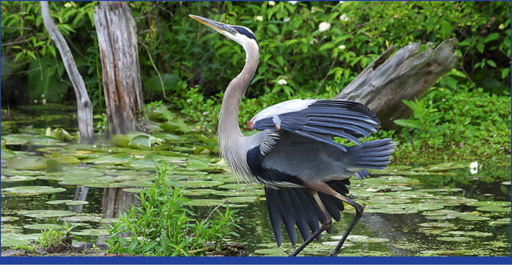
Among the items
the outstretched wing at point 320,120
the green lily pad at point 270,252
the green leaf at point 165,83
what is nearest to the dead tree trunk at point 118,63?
the green leaf at point 165,83

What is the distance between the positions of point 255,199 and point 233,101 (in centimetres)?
142

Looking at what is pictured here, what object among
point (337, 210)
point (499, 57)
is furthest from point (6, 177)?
point (499, 57)

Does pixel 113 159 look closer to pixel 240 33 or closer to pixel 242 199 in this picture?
pixel 242 199

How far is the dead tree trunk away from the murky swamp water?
56cm

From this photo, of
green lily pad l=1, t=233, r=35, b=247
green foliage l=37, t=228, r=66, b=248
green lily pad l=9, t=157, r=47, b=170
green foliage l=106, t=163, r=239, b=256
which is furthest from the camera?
green lily pad l=9, t=157, r=47, b=170

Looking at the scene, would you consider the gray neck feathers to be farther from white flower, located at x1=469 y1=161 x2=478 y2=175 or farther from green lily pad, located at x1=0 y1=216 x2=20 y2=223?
white flower, located at x1=469 y1=161 x2=478 y2=175

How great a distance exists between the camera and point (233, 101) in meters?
3.17

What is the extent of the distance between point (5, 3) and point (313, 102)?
715 centimetres

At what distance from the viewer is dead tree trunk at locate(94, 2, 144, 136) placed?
666 cm

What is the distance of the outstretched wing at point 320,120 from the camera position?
2.83m

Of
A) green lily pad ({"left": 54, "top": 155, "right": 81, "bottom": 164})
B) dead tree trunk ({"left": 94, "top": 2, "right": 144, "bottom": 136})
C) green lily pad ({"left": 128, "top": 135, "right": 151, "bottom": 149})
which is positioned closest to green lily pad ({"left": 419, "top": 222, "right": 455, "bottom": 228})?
green lily pad ({"left": 54, "top": 155, "right": 81, "bottom": 164})

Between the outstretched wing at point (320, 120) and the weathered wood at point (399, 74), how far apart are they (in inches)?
124

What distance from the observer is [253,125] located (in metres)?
2.92

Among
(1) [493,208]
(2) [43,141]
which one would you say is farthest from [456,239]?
(2) [43,141]
